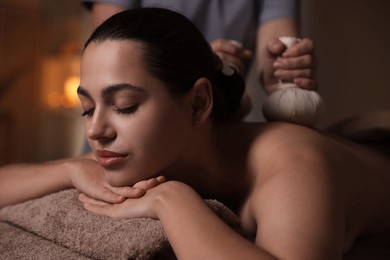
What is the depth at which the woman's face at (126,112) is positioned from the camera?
34.9 inches

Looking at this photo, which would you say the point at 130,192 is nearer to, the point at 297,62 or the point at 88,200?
the point at 88,200

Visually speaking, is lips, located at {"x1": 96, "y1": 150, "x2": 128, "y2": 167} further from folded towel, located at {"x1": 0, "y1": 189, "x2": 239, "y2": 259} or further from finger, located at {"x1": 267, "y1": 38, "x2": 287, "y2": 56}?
finger, located at {"x1": 267, "y1": 38, "x2": 287, "y2": 56}

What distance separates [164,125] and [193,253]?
29 cm

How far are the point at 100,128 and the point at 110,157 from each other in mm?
62

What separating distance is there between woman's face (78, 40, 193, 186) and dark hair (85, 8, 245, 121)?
0.02 m

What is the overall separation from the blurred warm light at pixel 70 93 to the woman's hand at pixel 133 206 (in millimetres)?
3571

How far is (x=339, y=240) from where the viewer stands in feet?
2.57

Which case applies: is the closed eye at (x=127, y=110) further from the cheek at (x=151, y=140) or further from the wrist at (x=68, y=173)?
the wrist at (x=68, y=173)

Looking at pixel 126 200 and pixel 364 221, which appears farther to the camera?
pixel 364 221

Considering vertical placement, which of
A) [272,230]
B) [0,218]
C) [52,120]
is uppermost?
[272,230]

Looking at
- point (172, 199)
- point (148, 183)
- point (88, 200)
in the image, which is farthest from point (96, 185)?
point (172, 199)

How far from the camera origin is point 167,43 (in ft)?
3.13

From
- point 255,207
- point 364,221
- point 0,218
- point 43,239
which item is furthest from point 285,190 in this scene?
point 0,218

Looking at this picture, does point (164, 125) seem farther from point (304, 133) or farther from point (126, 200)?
point (304, 133)
